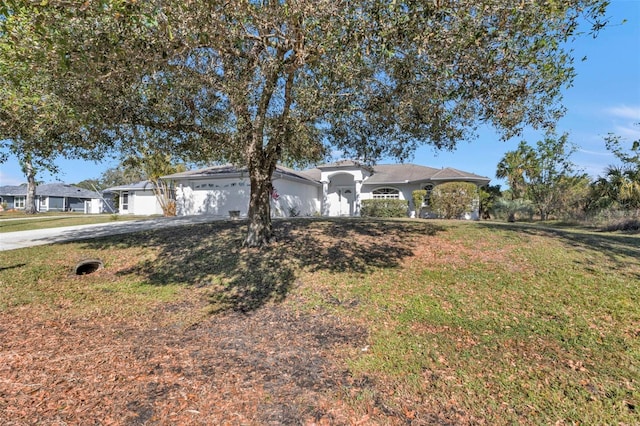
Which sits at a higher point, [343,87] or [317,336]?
[343,87]

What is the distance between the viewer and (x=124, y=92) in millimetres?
6910

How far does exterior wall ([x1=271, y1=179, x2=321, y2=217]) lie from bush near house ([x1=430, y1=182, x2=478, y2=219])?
8.72 m

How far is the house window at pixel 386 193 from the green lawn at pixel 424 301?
45.0ft

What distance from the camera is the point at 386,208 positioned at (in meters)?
23.4

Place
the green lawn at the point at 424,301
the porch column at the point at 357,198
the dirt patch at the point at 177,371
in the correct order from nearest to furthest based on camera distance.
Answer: the dirt patch at the point at 177,371 → the green lawn at the point at 424,301 → the porch column at the point at 357,198

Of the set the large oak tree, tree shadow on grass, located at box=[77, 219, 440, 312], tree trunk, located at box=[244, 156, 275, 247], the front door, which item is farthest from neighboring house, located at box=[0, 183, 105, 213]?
the large oak tree

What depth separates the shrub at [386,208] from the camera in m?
23.2

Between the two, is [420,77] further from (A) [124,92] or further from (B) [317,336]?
(A) [124,92]

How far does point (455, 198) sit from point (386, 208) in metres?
4.73

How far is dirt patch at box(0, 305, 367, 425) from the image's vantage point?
3.35m

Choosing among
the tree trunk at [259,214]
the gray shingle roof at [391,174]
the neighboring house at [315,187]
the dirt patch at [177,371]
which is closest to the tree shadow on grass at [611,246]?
the dirt patch at [177,371]

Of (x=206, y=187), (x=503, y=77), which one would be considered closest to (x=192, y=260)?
(x=503, y=77)

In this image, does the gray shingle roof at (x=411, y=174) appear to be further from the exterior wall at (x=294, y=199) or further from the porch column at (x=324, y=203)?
the exterior wall at (x=294, y=199)

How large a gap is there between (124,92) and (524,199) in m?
28.9
